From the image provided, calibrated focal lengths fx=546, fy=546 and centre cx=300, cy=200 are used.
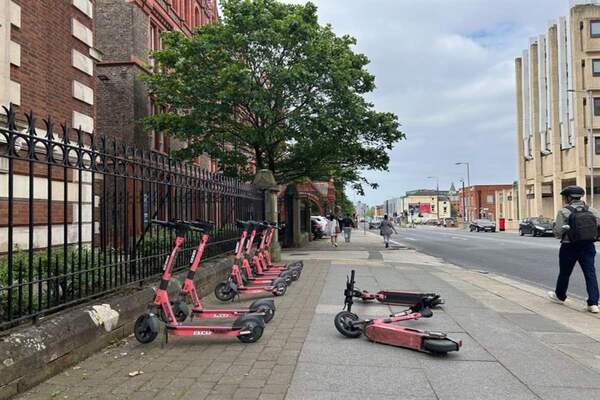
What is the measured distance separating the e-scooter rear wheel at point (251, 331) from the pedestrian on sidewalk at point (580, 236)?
4863 mm

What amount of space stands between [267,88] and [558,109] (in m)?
48.5

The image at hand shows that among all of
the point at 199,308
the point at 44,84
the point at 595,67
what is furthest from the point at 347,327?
the point at 595,67

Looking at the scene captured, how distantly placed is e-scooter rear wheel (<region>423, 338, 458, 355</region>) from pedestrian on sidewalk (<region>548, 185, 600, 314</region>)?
372cm

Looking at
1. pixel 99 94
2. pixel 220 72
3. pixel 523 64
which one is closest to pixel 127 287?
pixel 220 72

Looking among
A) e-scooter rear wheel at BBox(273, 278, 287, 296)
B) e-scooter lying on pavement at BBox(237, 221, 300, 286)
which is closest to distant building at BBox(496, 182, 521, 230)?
e-scooter lying on pavement at BBox(237, 221, 300, 286)

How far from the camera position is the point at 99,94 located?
24734 millimetres

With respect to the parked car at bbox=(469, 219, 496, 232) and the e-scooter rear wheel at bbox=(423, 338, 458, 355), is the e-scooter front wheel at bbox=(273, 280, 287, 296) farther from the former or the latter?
the parked car at bbox=(469, 219, 496, 232)

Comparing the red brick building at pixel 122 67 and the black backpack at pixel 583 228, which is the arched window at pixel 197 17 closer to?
the red brick building at pixel 122 67

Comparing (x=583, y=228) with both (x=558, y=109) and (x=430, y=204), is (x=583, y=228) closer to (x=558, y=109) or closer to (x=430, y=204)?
(x=558, y=109)

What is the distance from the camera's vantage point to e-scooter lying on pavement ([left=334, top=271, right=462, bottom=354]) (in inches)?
209

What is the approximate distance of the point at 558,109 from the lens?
190 feet

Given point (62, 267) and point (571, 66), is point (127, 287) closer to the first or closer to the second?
point (62, 267)

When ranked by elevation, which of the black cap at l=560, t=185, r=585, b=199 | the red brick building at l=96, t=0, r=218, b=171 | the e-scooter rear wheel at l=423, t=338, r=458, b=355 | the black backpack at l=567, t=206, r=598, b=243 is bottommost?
the e-scooter rear wheel at l=423, t=338, r=458, b=355

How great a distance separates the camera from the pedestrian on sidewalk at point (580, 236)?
7.93 meters
